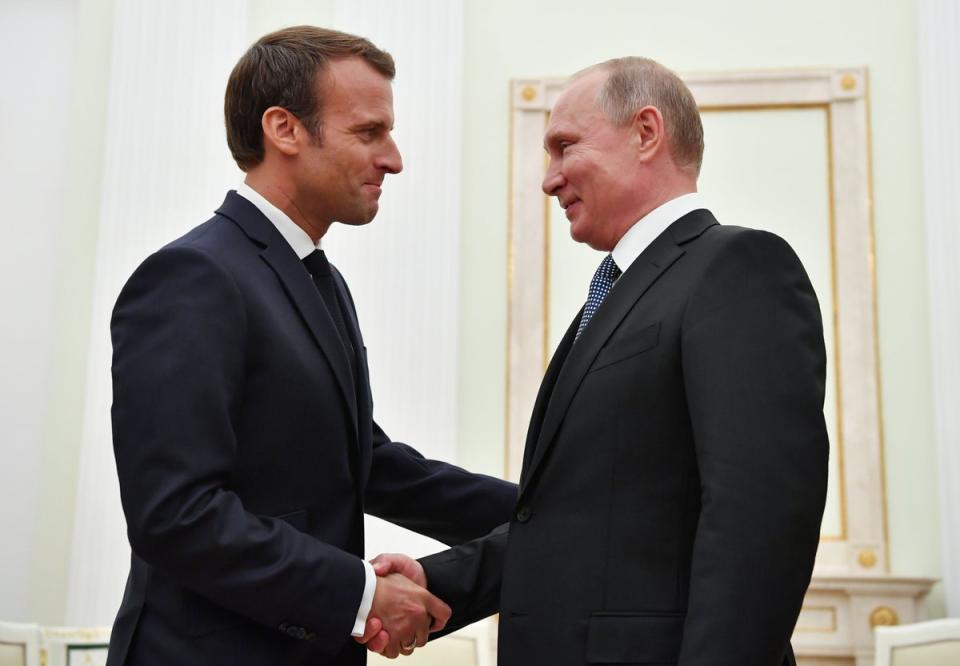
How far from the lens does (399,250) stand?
21.0ft

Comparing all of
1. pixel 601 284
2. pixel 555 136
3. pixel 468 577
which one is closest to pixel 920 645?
pixel 468 577

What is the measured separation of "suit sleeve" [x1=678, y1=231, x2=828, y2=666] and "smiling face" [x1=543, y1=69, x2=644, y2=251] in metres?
0.46

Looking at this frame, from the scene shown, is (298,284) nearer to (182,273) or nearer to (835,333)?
(182,273)

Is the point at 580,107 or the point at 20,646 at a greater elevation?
the point at 580,107

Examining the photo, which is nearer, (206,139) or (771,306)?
(771,306)

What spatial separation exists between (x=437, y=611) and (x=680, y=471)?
2.45 ft

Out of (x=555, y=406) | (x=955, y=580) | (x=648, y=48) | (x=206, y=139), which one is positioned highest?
(x=648, y=48)

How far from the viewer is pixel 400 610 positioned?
230 cm

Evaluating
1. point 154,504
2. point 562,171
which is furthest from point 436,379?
point 154,504

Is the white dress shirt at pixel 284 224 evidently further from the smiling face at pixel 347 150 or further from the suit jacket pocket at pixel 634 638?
the suit jacket pocket at pixel 634 638

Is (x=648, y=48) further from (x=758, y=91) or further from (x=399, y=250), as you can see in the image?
(x=399, y=250)

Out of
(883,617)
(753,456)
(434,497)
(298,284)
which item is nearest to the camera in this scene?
(753,456)

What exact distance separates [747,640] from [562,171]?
1.11m

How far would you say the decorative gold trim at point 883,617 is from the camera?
563cm
